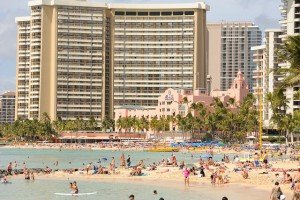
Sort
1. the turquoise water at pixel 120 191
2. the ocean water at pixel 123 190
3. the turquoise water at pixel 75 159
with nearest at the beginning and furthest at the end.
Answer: the turquoise water at pixel 120 191 → the ocean water at pixel 123 190 → the turquoise water at pixel 75 159

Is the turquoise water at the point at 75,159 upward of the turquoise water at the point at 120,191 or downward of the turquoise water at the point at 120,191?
downward

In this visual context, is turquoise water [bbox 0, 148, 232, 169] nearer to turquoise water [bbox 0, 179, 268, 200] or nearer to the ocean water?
the ocean water

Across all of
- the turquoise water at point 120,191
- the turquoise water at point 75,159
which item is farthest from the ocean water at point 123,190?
the turquoise water at point 75,159

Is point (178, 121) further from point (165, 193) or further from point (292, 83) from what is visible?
point (292, 83)

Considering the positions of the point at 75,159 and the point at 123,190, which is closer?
the point at 123,190


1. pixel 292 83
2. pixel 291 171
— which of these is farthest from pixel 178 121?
pixel 292 83

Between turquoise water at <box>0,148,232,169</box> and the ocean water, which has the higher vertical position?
the ocean water

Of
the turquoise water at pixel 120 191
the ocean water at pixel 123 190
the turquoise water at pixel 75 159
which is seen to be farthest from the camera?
the turquoise water at pixel 75 159

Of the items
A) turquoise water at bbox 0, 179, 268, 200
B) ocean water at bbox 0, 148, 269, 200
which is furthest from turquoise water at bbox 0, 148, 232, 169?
turquoise water at bbox 0, 179, 268, 200

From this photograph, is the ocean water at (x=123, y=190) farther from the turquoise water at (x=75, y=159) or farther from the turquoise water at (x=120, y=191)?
the turquoise water at (x=75, y=159)

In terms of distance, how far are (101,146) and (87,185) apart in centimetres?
11697

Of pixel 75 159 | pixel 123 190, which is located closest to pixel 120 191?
pixel 123 190

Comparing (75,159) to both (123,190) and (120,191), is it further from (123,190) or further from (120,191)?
(120,191)

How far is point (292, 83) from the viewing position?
137 ft
